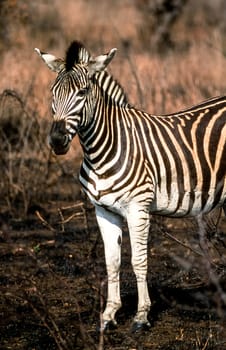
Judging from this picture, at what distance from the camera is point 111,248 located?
653 centimetres

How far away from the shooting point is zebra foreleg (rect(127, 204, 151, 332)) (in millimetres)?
6242

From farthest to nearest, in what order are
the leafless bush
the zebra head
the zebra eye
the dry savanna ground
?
the leafless bush
the zebra eye
the zebra head
the dry savanna ground

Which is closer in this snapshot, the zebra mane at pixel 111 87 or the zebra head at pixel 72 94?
the zebra head at pixel 72 94

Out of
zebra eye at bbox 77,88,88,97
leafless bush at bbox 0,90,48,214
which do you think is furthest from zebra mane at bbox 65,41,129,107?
leafless bush at bbox 0,90,48,214

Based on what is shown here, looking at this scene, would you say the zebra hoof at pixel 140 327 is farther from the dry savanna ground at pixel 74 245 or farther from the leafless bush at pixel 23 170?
the leafless bush at pixel 23 170

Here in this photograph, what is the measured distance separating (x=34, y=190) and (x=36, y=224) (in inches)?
22.7

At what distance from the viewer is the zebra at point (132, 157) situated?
6.19 meters

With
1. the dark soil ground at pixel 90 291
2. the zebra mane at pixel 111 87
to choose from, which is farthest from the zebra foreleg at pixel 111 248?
the zebra mane at pixel 111 87

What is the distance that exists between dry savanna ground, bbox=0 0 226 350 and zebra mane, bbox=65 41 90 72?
1140 millimetres

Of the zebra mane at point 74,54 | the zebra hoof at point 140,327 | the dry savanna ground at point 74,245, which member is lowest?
the zebra hoof at point 140,327

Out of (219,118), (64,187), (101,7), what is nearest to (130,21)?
(101,7)

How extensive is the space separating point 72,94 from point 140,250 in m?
1.28

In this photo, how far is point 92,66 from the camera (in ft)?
20.5

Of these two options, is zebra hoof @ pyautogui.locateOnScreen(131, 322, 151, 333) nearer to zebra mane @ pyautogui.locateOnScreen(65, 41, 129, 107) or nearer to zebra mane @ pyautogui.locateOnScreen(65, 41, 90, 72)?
zebra mane @ pyautogui.locateOnScreen(65, 41, 129, 107)
